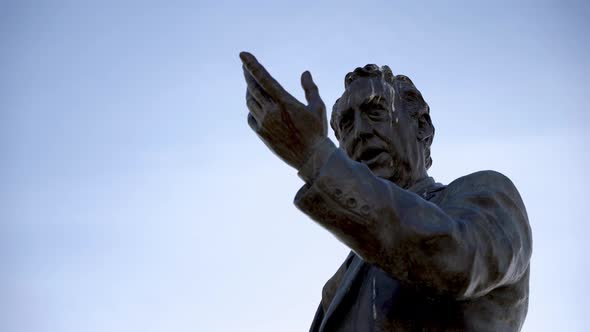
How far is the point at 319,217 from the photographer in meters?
4.57

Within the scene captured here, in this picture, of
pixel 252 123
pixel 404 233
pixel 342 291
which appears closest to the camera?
pixel 404 233

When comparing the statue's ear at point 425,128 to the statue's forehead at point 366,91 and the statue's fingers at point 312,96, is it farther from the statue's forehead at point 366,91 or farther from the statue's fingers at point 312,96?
the statue's fingers at point 312,96

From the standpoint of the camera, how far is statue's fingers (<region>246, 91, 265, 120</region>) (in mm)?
4738

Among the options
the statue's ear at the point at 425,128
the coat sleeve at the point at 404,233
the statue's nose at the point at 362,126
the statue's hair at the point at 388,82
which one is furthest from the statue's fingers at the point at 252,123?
the statue's ear at the point at 425,128

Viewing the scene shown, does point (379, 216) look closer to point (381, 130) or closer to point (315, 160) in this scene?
point (315, 160)

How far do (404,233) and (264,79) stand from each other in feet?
3.38

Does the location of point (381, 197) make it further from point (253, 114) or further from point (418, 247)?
point (253, 114)

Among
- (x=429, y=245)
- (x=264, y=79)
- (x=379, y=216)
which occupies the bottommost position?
(x=429, y=245)

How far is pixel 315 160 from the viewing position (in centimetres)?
464

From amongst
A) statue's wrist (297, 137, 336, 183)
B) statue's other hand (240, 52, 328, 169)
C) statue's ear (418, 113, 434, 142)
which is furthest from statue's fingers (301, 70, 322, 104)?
statue's ear (418, 113, 434, 142)

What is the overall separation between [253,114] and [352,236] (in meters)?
0.82

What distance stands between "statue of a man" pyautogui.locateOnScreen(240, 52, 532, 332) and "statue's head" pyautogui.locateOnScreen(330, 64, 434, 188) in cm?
36

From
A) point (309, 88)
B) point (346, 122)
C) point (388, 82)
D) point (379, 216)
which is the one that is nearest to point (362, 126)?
point (346, 122)

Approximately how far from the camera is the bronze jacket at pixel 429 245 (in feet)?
14.7
